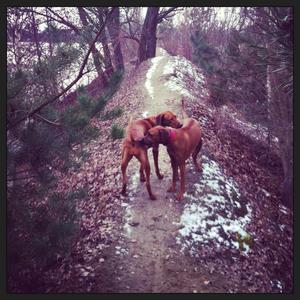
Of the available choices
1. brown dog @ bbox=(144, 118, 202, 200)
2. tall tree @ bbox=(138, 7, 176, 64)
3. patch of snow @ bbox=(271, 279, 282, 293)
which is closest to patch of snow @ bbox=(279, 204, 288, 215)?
patch of snow @ bbox=(271, 279, 282, 293)

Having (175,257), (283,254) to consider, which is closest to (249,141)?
(283,254)

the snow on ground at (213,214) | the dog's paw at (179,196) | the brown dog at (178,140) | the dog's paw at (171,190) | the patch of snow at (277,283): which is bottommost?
the patch of snow at (277,283)

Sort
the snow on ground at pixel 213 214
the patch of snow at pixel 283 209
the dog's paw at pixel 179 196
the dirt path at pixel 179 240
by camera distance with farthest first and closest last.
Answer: the patch of snow at pixel 283 209
the dog's paw at pixel 179 196
the snow on ground at pixel 213 214
the dirt path at pixel 179 240

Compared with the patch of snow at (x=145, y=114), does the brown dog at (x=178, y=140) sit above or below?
below

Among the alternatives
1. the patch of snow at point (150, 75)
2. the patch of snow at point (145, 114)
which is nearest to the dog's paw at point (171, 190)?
the patch of snow at point (145, 114)

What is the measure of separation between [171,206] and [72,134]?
3158 millimetres

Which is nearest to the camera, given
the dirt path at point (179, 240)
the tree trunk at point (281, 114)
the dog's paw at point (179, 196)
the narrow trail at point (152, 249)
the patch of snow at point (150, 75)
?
the narrow trail at point (152, 249)

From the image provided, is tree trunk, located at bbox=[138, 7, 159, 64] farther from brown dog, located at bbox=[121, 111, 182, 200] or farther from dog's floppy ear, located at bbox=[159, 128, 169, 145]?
dog's floppy ear, located at bbox=[159, 128, 169, 145]

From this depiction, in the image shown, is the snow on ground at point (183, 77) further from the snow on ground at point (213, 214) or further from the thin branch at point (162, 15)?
the snow on ground at point (213, 214)

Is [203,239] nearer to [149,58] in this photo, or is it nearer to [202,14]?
[202,14]

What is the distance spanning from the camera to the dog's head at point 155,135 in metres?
6.83

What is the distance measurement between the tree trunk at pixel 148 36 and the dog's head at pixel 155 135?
1308 centimetres

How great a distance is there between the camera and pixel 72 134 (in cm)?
528

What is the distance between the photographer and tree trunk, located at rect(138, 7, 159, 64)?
18355mm
